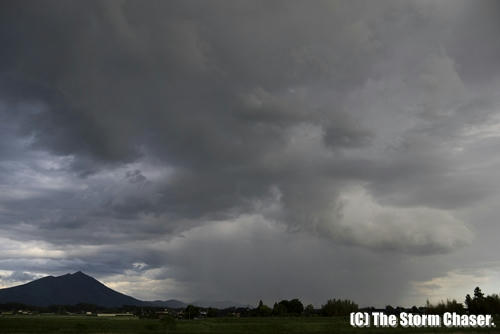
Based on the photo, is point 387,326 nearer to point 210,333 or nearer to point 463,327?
point 463,327

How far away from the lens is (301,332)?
316 feet

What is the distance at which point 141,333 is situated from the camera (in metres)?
93.6

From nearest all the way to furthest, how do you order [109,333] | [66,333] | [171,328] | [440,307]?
[109,333] < [66,333] < [171,328] < [440,307]

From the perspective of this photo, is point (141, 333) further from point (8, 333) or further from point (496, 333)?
point (496, 333)

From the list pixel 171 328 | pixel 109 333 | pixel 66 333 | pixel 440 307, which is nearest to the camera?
pixel 109 333

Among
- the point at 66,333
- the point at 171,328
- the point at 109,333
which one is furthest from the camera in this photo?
the point at 171,328

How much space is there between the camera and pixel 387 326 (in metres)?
113

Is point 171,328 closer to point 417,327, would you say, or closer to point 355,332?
point 355,332

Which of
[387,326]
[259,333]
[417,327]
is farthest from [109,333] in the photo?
[417,327]

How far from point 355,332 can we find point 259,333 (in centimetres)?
2079

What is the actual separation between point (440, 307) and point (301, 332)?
103 m

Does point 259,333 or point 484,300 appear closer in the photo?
point 259,333

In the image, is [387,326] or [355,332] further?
[387,326]

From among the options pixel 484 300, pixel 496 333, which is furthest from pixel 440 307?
pixel 496 333
